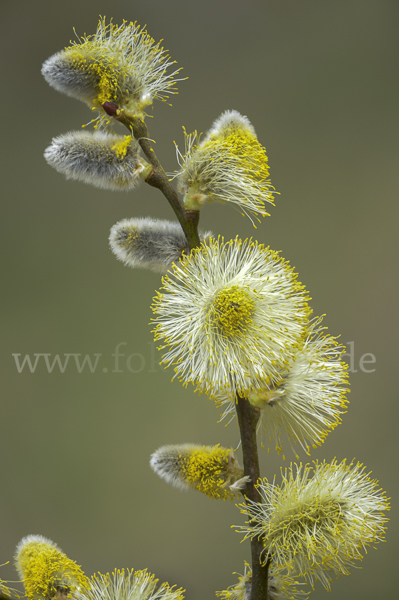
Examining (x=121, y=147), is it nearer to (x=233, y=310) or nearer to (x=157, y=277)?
(x=233, y=310)

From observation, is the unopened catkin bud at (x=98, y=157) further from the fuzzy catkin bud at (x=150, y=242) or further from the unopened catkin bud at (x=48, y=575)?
the unopened catkin bud at (x=48, y=575)

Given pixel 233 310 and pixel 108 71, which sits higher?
pixel 108 71

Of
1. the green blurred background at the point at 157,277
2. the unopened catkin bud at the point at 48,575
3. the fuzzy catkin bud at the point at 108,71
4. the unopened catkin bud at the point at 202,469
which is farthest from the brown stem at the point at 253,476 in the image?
the green blurred background at the point at 157,277

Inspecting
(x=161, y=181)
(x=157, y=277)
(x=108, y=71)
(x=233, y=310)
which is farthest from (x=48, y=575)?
(x=157, y=277)

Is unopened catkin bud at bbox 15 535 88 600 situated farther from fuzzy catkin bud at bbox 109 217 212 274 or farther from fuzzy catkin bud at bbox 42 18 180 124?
fuzzy catkin bud at bbox 42 18 180 124

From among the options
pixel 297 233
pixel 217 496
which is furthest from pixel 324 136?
pixel 217 496

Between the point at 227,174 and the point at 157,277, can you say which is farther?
the point at 157,277

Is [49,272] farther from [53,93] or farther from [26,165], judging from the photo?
[53,93]

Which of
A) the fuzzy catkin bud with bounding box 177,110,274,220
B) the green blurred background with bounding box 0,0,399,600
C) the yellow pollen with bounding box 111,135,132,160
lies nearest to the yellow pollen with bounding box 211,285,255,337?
the fuzzy catkin bud with bounding box 177,110,274,220
